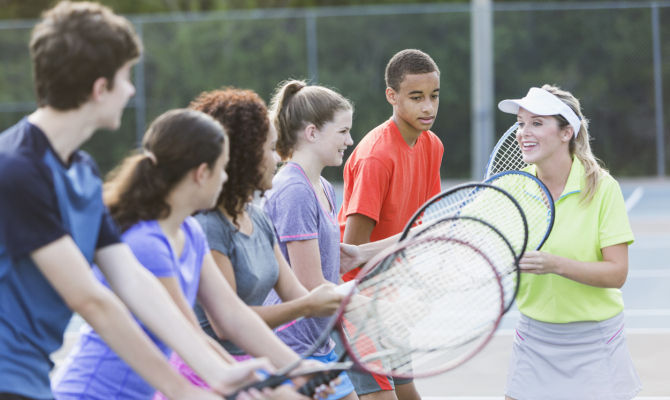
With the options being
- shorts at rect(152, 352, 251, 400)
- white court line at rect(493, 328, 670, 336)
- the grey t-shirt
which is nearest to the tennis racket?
the grey t-shirt

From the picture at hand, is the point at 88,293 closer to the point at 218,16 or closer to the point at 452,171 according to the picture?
the point at 452,171

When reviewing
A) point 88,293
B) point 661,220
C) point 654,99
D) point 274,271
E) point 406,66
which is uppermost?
point 406,66

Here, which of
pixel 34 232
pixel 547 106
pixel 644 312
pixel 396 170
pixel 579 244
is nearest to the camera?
pixel 34 232

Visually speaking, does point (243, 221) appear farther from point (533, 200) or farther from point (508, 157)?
point (508, 157)

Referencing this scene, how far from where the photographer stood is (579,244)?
364 centimetres

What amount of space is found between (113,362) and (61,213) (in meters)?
0.51

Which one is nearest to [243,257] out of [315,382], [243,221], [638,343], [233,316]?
[243,221]

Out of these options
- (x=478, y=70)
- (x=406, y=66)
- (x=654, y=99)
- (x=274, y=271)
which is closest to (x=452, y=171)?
(x=478, y=70)

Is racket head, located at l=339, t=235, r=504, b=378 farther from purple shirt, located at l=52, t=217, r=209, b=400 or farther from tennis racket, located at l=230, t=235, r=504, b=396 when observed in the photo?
purple shirt, located at l=52, t=217, r=209, b=400

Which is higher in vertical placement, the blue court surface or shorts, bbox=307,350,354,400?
shorts, bbox=307,350,354,400

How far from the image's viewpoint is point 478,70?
15.2 metres

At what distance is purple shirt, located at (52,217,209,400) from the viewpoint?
7.90 ft

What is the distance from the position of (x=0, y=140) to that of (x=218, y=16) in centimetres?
1658

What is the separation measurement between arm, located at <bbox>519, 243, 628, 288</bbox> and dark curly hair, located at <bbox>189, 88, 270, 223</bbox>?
1.08 m
